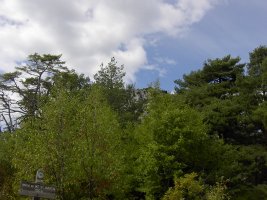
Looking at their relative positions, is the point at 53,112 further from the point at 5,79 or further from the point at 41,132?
the point at 5,79

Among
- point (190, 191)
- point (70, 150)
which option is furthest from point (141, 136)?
point (70, 150)

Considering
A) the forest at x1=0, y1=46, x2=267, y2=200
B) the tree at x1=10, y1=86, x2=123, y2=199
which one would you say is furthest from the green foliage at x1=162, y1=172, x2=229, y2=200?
the tree at x1=10, y1=86, x2=123, y2=199

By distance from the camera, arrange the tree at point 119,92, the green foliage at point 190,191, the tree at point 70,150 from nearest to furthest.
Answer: the tree at point 70,150
the green foliage at point 190,191
the tree at point 119,92

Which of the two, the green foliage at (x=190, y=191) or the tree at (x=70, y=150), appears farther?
the green foliage at (x=190, y=191)

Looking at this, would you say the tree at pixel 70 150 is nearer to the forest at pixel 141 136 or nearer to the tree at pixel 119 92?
the forest at pixel 141 136

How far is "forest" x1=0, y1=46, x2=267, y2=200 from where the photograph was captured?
69.3ft

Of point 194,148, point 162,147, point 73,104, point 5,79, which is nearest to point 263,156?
point 194,148

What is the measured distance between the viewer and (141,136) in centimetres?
3341

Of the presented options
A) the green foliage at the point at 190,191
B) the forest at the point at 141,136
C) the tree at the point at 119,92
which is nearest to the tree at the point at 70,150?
the forest at the point at 141,136

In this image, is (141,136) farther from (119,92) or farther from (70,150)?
(119,92)

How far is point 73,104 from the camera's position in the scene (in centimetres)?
2239

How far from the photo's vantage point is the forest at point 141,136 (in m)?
21.1

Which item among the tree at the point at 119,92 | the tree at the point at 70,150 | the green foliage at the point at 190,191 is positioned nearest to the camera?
the tree at the point at 70,150

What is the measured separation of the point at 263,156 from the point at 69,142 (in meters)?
23.0
